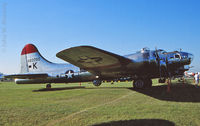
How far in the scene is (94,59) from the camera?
1142 centimetres

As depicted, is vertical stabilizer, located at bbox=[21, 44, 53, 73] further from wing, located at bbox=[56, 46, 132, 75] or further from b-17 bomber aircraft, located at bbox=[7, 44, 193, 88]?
wing, located at bbox=[56, 46, 132, 75]

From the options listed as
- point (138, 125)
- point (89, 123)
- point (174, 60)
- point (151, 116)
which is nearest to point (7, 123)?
point (89, 123)

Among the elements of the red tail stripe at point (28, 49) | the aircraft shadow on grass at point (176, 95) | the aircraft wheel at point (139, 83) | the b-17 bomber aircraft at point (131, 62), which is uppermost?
the red tail stripe at point (28, 49)

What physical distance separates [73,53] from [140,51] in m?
6.04

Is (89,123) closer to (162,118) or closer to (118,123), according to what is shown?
(118,123)

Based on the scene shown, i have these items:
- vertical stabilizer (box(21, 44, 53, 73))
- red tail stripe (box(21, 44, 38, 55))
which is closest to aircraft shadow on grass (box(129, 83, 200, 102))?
vertical stabilizer (box(21, 44, 53, 73))

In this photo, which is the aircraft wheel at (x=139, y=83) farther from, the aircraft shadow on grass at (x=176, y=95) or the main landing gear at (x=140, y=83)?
the aircraft shadow on grass at (x=176, y=95)

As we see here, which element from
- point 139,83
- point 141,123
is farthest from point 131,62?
point 141,123

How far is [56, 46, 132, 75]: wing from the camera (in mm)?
9610

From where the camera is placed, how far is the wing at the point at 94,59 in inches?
378

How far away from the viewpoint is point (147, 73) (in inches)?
493

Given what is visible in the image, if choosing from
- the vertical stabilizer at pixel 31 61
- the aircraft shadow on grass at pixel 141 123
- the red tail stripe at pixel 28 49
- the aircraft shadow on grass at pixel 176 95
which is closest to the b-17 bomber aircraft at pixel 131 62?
the aircraft shadow on grass at pixel 176 95

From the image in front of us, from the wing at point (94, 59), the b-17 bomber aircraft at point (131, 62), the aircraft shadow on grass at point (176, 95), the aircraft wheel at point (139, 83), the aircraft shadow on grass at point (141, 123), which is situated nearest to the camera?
the aircraft shadow on grass at point (141, 123)

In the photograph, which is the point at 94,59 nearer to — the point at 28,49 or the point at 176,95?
the point at 176,95
